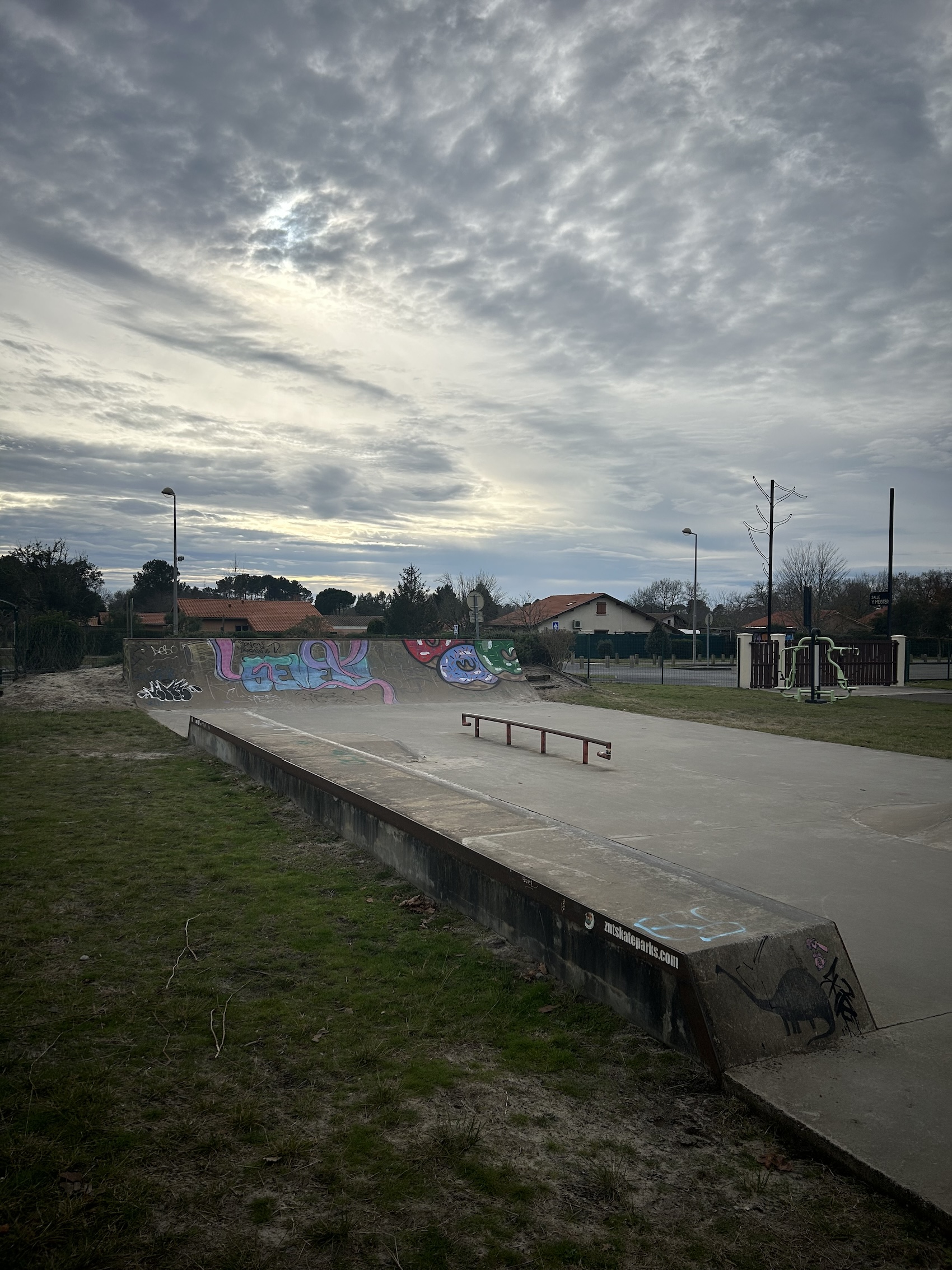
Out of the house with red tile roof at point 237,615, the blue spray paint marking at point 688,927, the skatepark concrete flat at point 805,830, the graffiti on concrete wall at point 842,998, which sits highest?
the house with red tile roof at point 237,615

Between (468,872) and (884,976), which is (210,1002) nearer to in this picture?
(468,872)

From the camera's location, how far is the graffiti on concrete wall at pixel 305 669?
2170cm

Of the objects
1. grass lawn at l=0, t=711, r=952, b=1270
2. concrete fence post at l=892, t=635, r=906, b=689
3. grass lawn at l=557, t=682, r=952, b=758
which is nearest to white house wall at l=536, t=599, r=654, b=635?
concrete fence post at l=892, t=635, r=906, b=689

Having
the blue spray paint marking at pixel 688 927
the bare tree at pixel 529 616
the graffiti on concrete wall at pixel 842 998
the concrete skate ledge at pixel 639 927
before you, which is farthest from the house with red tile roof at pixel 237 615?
the graffiti on concrete wall at pixel 842 998

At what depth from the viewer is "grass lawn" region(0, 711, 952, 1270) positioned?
2594mm

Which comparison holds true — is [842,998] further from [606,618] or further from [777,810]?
A: [606,618]

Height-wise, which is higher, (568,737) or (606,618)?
(606,618)

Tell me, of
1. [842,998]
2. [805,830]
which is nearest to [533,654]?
[805,830]

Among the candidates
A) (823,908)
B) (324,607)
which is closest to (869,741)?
(823,908)

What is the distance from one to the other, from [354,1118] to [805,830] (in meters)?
5.87

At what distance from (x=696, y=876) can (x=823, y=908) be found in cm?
101

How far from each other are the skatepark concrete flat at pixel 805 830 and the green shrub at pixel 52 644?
10.5m

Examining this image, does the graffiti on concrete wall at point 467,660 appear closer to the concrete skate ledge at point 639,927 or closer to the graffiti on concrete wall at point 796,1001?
the concrete skate ledge at point 639,927

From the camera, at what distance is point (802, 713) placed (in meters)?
19.9
